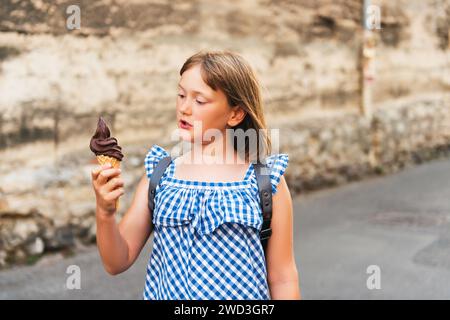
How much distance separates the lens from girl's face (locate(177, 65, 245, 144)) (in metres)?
1.99

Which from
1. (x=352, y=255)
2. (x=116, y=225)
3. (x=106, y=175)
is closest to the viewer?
(x=106, y=175)

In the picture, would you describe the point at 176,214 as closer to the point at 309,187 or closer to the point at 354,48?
the point at 309,187

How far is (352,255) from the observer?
16.7 ft

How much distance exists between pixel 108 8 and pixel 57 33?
0.49 metres

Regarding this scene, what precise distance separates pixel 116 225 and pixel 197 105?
0.42 m

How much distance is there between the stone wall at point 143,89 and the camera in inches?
178

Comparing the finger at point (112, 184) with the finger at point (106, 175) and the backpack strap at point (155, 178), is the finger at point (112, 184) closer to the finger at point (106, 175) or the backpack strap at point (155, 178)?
the finger at point (106, 175)

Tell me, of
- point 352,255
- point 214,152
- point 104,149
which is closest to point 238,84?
point 214,152

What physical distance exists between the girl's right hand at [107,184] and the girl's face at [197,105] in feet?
1.00

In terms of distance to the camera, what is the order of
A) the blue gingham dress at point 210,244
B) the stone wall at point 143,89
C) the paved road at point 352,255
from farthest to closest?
the stone wall at point 143,89, the paved road at point 352,255, the blue gingham dress at point 210,244

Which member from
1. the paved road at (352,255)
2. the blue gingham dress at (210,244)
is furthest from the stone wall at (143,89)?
the blue gingham dress at (210,244)

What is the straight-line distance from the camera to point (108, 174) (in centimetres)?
175

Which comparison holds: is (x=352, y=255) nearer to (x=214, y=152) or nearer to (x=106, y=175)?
(x=214, y=152)

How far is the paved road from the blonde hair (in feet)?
7.67
